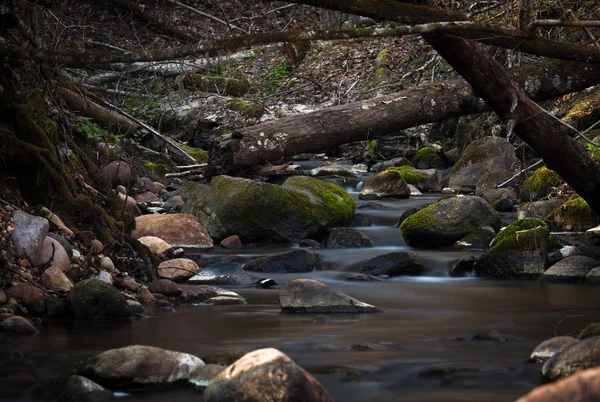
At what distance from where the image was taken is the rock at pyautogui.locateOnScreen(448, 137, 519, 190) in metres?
13.6

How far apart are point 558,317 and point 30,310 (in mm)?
4035

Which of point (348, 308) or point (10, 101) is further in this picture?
point (10, 101)

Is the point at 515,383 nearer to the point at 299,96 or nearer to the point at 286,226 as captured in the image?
the point at 286,226

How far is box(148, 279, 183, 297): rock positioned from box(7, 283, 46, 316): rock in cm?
126

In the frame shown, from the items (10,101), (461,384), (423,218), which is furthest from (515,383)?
(423,218)

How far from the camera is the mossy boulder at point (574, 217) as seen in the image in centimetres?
1013

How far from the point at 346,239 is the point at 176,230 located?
7.34 ft

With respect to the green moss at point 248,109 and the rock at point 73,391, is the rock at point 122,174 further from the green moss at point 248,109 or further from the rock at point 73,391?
the rock at point 73,391

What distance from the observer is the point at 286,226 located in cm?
1066

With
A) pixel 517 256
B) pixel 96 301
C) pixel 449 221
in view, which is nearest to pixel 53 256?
pixel 96 301

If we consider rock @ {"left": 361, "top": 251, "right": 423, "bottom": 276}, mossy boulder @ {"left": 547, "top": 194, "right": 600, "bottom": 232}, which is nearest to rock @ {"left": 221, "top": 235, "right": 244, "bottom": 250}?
rock @ {"left": 361, "top": 251, "right": 423, "bottom": 276}

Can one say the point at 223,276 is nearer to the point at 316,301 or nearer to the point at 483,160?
the point at 316,301

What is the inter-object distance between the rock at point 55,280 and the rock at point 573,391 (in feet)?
15.6

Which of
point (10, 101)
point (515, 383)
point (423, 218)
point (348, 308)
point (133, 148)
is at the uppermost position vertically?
point (133, 148)
